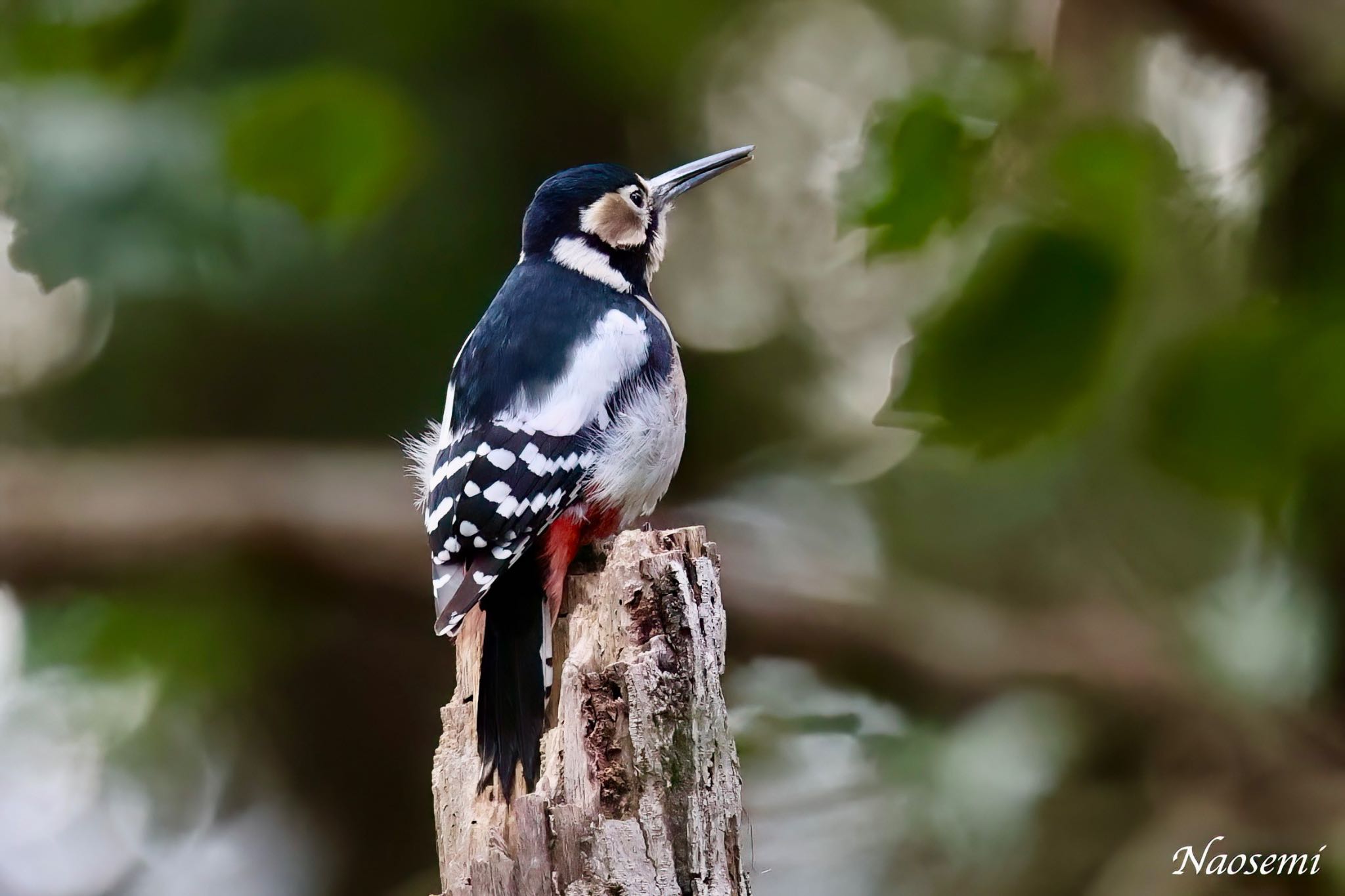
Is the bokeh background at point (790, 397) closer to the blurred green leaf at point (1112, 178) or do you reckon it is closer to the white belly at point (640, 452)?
the blurred green leaf at point (1112, 178)

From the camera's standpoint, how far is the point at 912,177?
2.50 meters

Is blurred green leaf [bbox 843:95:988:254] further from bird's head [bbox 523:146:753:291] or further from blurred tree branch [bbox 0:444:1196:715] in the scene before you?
blurred tree branch [bbox 0:444:1196:715]

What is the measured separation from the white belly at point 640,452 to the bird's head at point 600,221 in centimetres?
59

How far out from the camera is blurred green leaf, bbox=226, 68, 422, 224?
331 centimetres

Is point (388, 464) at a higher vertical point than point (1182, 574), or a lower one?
higher

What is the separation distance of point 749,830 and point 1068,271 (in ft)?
3.64

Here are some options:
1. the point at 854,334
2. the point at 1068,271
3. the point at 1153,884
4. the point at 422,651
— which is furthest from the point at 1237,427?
the point at 422,651

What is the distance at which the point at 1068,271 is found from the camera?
2.42 meters

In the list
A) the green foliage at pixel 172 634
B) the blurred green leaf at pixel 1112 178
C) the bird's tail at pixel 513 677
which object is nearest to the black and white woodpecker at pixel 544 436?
the bird's tail at pixel 513 677

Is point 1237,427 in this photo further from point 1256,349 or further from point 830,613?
point 830,613

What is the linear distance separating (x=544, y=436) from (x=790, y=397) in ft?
7.91

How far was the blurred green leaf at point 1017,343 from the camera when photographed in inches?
95.5

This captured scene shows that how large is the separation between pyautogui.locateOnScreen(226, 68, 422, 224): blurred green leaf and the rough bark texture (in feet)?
4.73

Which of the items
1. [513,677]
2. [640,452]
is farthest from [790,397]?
[513,677]
